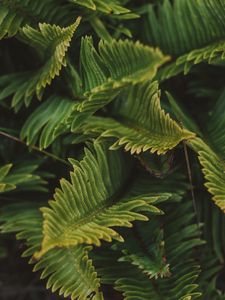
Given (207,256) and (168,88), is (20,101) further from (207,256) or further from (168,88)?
(207,256)

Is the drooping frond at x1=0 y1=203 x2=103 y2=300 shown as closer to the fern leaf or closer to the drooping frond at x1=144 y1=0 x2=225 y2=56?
the fern leaf

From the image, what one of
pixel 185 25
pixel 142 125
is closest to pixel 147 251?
pixel 142 125

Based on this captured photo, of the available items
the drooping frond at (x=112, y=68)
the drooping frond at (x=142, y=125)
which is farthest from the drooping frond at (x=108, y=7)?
the drooping frond at (x=142, y=125)

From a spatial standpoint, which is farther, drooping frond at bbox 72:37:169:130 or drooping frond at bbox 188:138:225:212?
drooping frond at bbox 188:138:225:212

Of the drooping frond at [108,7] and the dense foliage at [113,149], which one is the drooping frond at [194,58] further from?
the drooping frond at [108,7]

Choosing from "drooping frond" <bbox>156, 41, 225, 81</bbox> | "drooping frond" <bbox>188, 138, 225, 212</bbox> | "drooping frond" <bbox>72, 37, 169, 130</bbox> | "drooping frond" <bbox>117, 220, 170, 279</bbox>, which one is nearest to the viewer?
"drooping frond" <bbox>72, 37, 169, 130</bbox>

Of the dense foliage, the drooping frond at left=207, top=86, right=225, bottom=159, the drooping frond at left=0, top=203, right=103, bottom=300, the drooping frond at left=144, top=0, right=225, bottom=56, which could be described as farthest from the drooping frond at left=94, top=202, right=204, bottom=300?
the drooping frond at left=144, top=0, right=225, bottom=56
